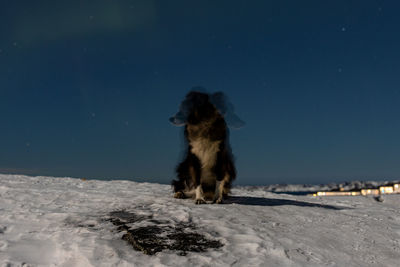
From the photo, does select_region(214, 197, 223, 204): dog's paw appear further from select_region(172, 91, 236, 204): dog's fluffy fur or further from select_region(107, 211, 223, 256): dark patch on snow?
select_region(107, 211, 223, 256): dark patch on snow

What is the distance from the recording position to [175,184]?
24.1 ft

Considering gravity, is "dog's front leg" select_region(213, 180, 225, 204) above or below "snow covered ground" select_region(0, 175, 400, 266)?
above

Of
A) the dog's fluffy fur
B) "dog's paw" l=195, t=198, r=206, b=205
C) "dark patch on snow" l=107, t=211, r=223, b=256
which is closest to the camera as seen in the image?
"dark patch on snow" l=107, t=211, r=223, b=256

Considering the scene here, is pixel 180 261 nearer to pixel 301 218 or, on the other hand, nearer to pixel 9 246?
pixel 9 246

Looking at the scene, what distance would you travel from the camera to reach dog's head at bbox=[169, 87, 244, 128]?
637cm

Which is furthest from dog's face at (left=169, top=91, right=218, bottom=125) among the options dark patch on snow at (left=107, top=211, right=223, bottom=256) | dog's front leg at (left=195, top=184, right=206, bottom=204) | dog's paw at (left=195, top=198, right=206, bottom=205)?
dark patch on snow at (left=107, top=211, right=223, bottom=256)

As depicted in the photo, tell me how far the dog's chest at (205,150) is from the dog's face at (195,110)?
0.39m

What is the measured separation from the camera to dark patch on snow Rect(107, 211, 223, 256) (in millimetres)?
4250

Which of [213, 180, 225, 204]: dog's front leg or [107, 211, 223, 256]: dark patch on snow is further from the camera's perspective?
[213, 180, 225, 204]: dog's front leg

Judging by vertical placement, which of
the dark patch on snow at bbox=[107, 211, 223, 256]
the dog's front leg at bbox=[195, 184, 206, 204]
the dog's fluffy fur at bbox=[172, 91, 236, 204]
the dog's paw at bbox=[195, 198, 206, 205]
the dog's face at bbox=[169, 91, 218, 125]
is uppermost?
the dog's face at bbox=[169, 91, 218, 125]

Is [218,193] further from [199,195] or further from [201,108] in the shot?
[201,108]

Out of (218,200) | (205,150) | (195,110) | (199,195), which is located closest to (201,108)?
(195,110)

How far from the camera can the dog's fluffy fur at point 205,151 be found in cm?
632

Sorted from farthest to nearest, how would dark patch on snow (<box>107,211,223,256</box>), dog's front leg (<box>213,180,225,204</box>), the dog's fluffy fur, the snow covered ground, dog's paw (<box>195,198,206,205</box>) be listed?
1. dog's front leg (<box>213,180,225,204</box>)
2. dog's paw (<box>195,198,206,205</box>)
3. the dog's fluffy fur
4. dark patch on snow (<box>107,211,223,256</box>)
5. the snow covered ground
